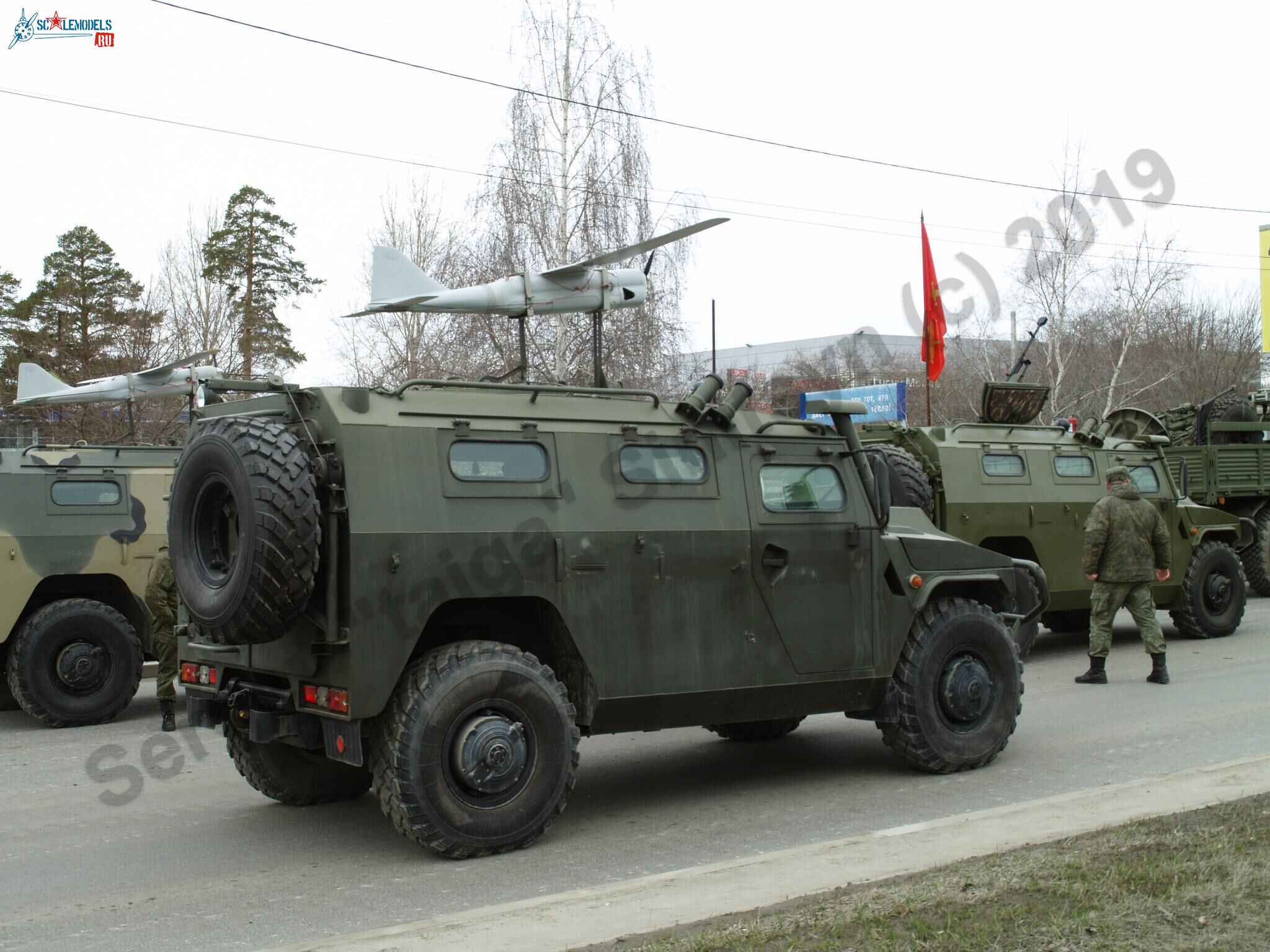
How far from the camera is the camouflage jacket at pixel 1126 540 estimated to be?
11148 millimetres

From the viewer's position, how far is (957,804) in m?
7.07

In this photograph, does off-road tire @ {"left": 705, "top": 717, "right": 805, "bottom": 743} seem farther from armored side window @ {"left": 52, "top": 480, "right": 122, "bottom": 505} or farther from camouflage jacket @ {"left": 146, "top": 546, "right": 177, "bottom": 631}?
armored side window @ {"left": 52, "top": 480, "right": 122, "bottom": 505}

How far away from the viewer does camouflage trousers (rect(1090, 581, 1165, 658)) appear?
441 inches

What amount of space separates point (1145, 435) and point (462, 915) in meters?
11.7

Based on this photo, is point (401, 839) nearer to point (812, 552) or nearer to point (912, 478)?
point (812, 552)

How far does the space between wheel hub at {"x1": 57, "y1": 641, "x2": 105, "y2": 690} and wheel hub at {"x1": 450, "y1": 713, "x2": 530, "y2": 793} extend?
19.4 feet

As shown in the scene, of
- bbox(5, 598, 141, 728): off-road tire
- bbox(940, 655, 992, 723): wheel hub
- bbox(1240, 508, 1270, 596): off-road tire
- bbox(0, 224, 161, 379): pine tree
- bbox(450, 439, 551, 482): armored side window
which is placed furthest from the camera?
bbox(0, 224, 161, 379): pine tree

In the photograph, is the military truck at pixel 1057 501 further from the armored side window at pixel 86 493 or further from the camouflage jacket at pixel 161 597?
the armored side window at pixel 86 493

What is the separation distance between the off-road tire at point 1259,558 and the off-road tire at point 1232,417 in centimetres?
131

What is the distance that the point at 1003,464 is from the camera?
13422mm

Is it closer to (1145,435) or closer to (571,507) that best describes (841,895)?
(571,507)

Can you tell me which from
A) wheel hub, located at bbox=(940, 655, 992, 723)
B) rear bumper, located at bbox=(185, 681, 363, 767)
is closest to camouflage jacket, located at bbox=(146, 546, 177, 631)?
rear bumper, located at bbox=(185, 681, 363, 767)

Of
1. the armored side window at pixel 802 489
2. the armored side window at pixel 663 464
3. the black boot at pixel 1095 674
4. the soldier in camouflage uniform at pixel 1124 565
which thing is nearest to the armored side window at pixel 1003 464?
the soldier in camouflage uniform at pixel 1124 565

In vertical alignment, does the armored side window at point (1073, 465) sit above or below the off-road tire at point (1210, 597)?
above
